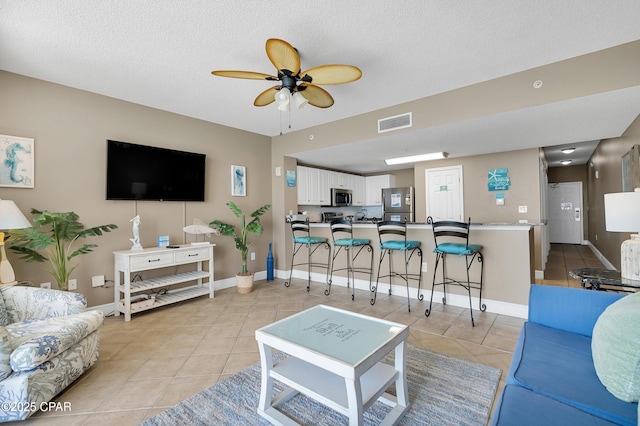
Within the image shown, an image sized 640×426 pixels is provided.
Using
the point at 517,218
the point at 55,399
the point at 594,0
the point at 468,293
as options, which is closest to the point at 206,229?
the point at 55,399

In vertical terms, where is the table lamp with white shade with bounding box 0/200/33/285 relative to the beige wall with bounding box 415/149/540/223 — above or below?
below

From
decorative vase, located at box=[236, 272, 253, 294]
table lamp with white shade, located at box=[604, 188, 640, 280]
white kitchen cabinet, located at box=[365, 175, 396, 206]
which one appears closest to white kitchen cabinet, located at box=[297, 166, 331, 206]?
white kitchen cabinet, located at box=[365, 175, 396, 206]

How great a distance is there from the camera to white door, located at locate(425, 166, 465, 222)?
5.46m

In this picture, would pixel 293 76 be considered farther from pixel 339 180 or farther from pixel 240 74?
pixel 339 180

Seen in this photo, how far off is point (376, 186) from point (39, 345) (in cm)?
673

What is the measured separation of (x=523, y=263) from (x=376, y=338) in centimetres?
237

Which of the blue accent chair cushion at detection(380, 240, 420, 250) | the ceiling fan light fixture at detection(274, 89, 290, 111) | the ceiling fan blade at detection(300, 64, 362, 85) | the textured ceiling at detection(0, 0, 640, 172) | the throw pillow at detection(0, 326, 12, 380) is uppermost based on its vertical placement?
the textured ceiling at detection(0, 0, 640, 172)

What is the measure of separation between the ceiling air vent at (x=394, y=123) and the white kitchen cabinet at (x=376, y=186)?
3546mm

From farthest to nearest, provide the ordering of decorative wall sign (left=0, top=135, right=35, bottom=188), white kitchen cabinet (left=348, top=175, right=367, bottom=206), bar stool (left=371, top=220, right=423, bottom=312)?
white kitchen cabinet (left=348, top=175, right=367, bottom=206)
bar stool (left=371, top=220, right=423, bottom=312)
decorative wall sign (left=0, top=135, right=35, bottom=188)

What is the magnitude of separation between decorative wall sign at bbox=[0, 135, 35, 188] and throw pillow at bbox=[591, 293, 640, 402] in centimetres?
450

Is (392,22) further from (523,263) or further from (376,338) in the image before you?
(523,263)

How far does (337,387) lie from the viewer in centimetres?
153

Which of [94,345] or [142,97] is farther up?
[142,97]

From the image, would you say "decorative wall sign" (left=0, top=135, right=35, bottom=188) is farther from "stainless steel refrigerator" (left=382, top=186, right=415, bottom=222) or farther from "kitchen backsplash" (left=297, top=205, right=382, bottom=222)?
"stainless steel refrigerator" (left=382, top=186, right=415, bottom=222)
